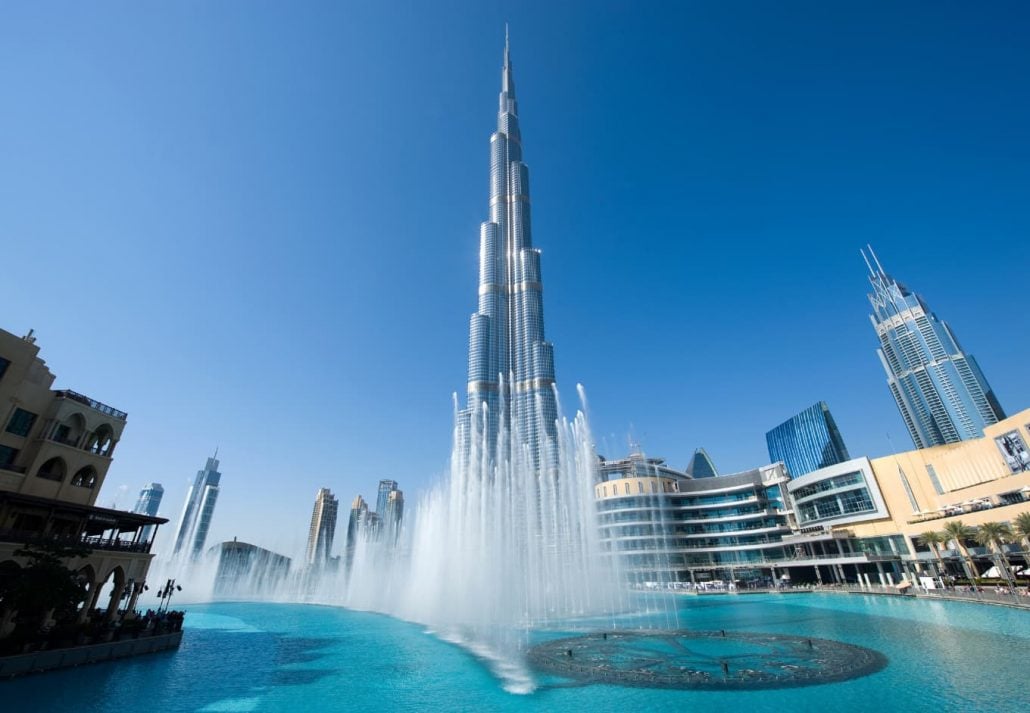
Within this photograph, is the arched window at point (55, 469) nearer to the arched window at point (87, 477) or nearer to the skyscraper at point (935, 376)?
the arched window at point (87, 477)

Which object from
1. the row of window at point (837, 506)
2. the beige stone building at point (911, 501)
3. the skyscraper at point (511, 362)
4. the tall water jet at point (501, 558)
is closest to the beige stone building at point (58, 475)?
the tall water jet at point (501, 558)

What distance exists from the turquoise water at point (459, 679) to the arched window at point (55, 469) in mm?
13199

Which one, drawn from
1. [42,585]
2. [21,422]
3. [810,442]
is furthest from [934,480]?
[810,442]

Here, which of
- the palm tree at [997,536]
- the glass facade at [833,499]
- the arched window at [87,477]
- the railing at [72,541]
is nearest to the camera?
the railing at [72,541]

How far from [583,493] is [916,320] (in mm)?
209269

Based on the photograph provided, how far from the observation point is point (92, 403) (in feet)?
107

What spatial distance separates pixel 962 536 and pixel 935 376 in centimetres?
18324

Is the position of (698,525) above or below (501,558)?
above

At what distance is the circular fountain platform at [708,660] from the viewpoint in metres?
18.6

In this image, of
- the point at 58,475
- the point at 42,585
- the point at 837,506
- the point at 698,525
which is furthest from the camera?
the point at 698,525

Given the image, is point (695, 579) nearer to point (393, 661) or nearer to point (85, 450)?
point (393, 661)

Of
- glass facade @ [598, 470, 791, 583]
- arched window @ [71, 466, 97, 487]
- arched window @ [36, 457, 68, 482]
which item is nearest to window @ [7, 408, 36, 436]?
arched window @ [36, 457, 68, 482]

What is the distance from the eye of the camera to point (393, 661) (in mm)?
25609

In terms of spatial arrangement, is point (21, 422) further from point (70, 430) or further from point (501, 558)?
point (501, 558)
